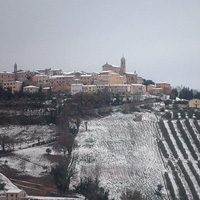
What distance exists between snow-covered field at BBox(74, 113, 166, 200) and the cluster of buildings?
13.3 metres

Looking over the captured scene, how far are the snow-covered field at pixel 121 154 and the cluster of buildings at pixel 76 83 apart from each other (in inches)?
522

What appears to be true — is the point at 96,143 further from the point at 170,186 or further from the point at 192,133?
the point at 170,186

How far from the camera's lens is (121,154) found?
33.0 meters

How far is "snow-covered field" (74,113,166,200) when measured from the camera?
28.1 meters

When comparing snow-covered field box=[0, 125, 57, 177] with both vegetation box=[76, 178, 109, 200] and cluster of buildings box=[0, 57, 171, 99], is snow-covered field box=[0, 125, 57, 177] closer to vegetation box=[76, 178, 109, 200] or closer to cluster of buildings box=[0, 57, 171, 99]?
vegetation box=[76, 178, 109, 200]

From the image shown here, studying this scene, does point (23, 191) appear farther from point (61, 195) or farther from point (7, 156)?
point (7, 156)

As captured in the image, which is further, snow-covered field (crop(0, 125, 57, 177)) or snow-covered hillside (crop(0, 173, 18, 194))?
snow-covered field (crop(0, 125, 57, 177))

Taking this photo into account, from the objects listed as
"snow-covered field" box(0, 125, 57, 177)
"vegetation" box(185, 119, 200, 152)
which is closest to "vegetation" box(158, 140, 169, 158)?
"vegetation" box(185, 119, 200, 152)

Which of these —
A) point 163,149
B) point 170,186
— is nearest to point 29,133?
point 163,149

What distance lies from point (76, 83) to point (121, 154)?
24.6 m

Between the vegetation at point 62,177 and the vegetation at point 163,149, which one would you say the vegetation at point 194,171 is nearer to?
the vegetation at point 163,149

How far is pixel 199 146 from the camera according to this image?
3431cm

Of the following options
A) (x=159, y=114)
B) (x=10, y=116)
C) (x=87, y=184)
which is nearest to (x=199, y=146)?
(x=159, y=114)

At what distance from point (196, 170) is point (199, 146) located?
4489 millimetres
